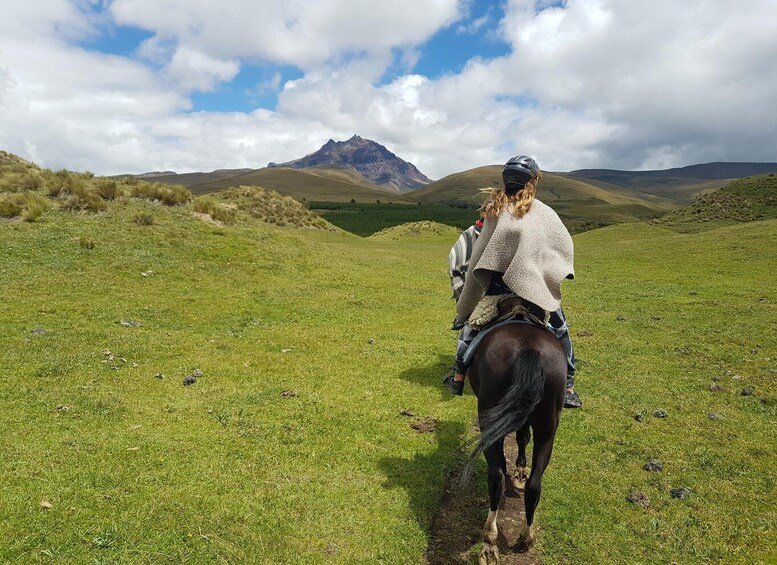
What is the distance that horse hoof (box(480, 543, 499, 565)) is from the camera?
18.1 feet

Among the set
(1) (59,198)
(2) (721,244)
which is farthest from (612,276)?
(1) (59,198)

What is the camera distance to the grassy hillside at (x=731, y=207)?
184ft

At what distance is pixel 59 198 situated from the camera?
2544 cm

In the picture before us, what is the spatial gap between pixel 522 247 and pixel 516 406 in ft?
6.63

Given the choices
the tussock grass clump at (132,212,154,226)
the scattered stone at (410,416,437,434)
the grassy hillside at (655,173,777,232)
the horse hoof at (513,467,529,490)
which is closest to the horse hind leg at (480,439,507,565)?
the horse hoof at (513,467,529,490)

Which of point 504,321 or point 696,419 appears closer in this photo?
point 504,321

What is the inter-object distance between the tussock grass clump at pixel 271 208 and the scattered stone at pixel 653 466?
4124 cm

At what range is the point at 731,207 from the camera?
60.0 metres

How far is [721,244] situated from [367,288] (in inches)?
1083

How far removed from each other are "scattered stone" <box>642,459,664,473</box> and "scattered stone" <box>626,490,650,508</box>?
884mm

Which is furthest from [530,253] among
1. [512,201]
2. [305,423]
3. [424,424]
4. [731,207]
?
[731,207]

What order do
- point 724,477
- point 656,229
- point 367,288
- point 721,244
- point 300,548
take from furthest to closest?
point 656,229 < point 721,244 < point 367,288 < point 724,477 < point 300,548

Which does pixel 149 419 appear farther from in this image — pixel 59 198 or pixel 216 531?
pixel 59 198

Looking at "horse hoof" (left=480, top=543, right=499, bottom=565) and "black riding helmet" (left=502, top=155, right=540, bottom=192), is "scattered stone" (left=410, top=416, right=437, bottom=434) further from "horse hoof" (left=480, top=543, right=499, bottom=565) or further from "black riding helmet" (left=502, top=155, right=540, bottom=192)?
"black riding helmet" (left=502, top=155, right=540, bottom=192)
